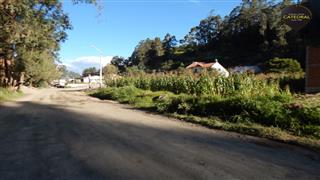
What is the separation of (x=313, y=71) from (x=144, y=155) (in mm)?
19843

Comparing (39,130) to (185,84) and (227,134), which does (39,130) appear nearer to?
(227,134)

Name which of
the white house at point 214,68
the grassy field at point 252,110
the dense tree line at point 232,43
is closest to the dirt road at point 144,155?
the grassy field at point 252,110

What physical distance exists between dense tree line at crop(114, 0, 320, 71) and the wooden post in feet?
Answer: 164

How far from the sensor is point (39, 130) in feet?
43.5

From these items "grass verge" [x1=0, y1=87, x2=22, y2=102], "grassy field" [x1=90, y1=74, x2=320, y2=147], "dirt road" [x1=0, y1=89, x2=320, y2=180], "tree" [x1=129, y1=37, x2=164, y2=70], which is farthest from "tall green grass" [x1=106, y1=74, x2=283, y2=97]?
"tree" [x1=129, y1=37, x2=164, y2=70]

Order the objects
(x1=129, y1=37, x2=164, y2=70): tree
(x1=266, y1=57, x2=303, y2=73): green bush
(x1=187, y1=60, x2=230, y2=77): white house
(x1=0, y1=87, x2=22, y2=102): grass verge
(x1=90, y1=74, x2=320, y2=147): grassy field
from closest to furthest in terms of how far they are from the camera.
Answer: (x1=90, y1=74, x2=320, y2=147): grassy field, (x1=187, y1=60, x2=230, y2=77): white house, (x1=0, y1=87, x2=22, y2=102): grass verge, (x1=266, y1=57, x2=303, y2=73): green bush, (x1=129, y1=37, x2=164, y2=70): tree

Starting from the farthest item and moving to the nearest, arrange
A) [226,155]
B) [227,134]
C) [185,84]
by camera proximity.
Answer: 1. [185,84]
2. [227,134]
3. [226,155]

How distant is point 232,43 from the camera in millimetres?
115688

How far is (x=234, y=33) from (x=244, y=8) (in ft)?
26.9

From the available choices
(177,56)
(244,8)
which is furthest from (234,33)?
(177,56)

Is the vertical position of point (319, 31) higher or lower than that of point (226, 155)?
higher

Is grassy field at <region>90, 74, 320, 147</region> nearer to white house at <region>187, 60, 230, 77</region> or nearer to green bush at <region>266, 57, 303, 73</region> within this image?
white house at <region>187, 60, 230, 77</region>

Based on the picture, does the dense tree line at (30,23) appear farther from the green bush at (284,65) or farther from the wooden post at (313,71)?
the green bush at (284,65)

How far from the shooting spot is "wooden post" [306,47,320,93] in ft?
84.0
